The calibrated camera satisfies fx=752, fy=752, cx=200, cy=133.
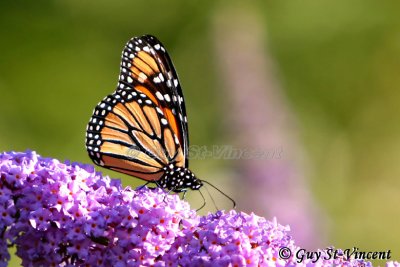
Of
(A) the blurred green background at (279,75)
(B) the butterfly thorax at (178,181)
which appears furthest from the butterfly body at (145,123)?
(A) the blurred green background at (279,75)

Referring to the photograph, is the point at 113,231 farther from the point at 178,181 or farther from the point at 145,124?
the point at 145,124

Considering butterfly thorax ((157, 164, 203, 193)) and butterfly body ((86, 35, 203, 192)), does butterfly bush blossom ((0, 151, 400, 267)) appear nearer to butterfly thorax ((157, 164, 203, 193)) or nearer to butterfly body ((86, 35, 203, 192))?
butterfly thorax ((157, 164, 203, 193))

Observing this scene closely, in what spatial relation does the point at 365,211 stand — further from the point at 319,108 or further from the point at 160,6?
the point at 160,6

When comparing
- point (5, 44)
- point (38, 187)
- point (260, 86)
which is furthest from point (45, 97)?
point (38, 187)

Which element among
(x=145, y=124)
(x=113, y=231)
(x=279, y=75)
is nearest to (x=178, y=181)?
(x=145, y=124)

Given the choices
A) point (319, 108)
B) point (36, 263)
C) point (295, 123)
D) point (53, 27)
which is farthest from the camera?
point (53, 27)

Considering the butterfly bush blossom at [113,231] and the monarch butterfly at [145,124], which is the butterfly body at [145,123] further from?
the butterfly bush blossom at [113,231]
